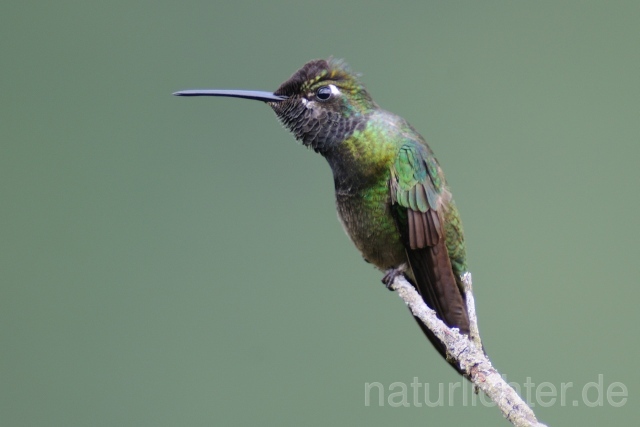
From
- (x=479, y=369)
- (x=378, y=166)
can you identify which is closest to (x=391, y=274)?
(x=378, y=166)

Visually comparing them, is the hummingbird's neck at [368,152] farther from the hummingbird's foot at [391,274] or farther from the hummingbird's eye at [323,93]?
the hummingbird's foot at [391,274]

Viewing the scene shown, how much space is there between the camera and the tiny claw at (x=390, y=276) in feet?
7.37

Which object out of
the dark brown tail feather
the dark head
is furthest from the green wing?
the dark head

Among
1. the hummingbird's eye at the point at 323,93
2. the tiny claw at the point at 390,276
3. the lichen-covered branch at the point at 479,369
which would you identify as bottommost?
the lichen-covered branch at the point at 479,369

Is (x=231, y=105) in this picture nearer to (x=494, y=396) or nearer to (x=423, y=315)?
(x=423, y=315)

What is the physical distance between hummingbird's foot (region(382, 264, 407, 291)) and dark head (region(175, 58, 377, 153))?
0.37 metres

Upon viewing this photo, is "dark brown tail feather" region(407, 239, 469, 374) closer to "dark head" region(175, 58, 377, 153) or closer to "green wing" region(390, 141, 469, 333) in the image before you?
"green wing" region(390, 141, 469, 333)

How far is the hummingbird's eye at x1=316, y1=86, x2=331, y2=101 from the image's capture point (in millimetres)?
2191

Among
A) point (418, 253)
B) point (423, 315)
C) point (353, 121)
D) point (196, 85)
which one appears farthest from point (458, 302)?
point (196, 85)

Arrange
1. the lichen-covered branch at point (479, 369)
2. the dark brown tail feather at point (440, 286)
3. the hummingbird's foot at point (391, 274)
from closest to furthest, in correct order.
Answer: the lichen-covered branch at point (479, 369) < the dark brown tail feather at point (440, 286) < the hummingbird's foot at point (391, 274)

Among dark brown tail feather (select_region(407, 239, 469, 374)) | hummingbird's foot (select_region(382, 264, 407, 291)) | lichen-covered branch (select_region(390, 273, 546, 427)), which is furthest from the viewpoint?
hummingbird's foot (select_region(382, 264, 407, 291))

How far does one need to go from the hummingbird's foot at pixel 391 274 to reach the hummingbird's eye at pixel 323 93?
19.3 inches

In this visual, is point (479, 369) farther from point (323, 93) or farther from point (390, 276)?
point (323, 93)

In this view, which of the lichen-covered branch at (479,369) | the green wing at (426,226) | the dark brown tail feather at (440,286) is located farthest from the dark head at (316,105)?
the lichen-covered branch at (479,369)
